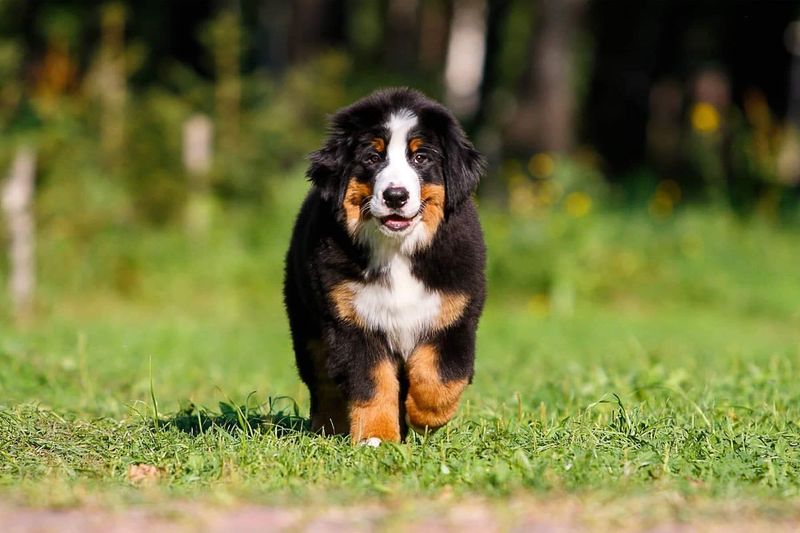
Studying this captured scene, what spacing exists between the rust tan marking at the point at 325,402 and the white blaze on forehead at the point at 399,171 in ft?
2.96

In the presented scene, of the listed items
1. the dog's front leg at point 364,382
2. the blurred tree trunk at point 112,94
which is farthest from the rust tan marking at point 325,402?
the blurred tree trunk at point 112,94

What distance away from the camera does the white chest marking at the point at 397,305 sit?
212 inches

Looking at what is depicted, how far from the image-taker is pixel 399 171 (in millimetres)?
5359

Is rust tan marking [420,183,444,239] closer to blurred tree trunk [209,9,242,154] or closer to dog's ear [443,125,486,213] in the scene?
dog's ear [443,125,486,213]

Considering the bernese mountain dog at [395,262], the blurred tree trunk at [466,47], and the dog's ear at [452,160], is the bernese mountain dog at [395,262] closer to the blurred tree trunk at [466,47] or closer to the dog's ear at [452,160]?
the dog's ear at [452,160]

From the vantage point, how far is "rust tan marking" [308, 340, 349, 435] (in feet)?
19.4

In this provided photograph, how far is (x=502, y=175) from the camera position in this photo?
60.8ft

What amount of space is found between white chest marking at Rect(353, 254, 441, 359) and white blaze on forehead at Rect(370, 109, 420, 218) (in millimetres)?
279

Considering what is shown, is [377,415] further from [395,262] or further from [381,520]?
[381,520]

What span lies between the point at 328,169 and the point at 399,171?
0.36 m

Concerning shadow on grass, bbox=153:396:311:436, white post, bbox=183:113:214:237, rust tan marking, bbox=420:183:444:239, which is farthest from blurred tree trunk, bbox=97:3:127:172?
rust tan marking, bbox=420:183:444:239

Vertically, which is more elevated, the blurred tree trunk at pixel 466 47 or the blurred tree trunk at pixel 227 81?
the blurred tree trunk at pixel 466 47

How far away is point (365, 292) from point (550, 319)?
7190 mm

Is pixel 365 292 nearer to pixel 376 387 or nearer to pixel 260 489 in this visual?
pixel 376 387
